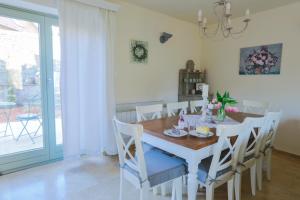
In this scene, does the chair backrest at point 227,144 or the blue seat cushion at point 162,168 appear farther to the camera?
the blue seat cushion at point 162,168

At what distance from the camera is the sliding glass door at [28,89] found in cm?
244

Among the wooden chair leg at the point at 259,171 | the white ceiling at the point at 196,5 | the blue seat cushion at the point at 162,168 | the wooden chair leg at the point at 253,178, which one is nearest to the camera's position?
the blue seat cushion at the point at 162,168

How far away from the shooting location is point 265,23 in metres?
3.36

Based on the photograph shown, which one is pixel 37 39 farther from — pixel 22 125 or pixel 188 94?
pixel 188 94

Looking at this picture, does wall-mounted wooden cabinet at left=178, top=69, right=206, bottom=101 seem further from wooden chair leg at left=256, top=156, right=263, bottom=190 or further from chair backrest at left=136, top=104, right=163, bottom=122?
wooden chair leg at left=256, top=156, right=263, bottom=190

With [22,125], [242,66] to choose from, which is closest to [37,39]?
[22,125]

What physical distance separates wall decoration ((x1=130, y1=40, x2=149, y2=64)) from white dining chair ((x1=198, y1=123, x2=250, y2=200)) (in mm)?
2112

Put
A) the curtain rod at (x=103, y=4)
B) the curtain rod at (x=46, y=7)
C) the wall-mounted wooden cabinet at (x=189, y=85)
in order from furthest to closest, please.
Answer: the wall-mounted wooden cabinet at (x=189, y=85) → the curtain rod at (x=103, y=4) → the curtain rod at (x=46, y=7)

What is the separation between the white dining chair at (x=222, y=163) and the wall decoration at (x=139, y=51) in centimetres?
211

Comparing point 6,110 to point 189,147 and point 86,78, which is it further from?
point 189,147

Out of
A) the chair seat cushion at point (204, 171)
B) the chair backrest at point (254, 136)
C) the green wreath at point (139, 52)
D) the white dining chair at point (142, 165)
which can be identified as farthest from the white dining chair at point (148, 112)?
the green wreath at point (139, 52)

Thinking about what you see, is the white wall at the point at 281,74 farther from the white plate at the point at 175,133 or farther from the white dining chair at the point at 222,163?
the white plate at the point at 175,133

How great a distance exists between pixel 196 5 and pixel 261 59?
1.47 meters

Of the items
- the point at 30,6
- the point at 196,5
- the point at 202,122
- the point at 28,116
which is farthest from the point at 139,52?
the point at 28,116
